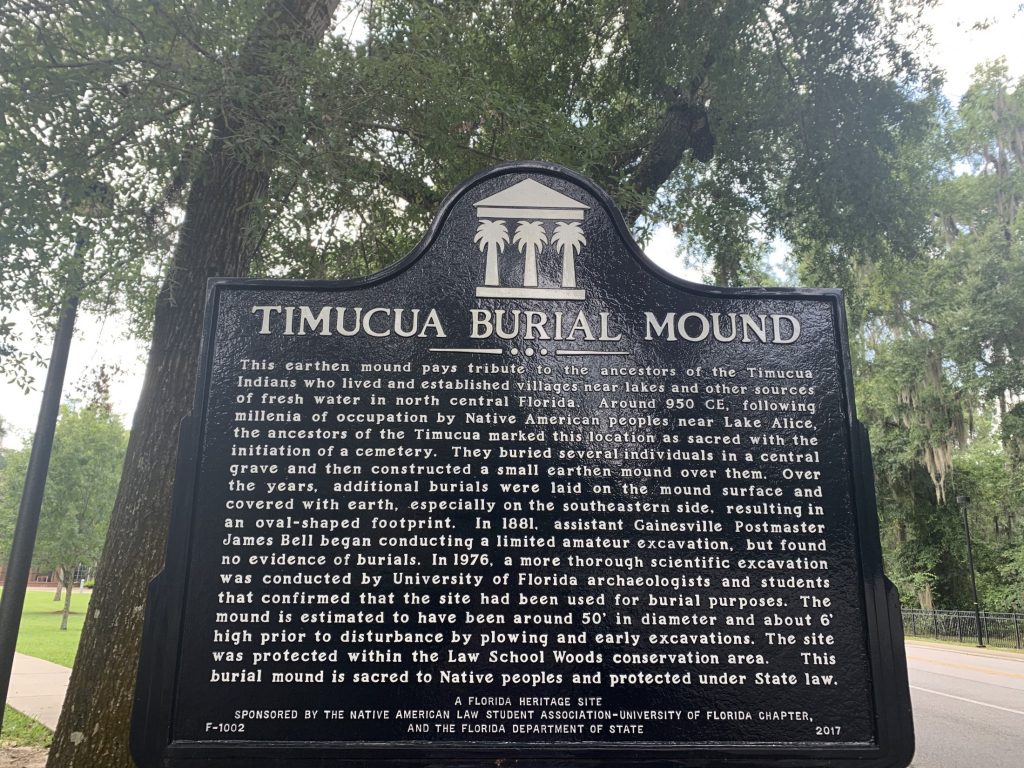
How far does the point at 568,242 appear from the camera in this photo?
10.7ft

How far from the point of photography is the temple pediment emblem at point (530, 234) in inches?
125

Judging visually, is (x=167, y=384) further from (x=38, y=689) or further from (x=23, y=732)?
(x=38, y=689)

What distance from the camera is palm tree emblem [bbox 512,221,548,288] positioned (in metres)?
3.21

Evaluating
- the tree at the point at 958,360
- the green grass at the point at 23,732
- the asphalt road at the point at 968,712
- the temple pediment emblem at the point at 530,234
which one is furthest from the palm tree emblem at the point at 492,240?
the tree at the point at 958,360

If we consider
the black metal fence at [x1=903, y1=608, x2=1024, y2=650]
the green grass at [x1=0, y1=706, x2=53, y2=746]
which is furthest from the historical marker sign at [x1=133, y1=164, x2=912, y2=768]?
the black metal fence at [x1=903, y1=608, x2=1024, y2=650]

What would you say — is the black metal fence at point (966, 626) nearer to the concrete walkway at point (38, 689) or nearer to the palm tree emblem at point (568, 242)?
the concrete walkway at point (38, 689)

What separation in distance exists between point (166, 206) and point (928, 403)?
23.9m

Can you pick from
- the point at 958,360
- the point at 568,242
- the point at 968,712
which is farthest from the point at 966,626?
the point at 568,242

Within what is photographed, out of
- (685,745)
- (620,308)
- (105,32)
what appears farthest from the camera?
(105,32)

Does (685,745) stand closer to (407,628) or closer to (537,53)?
(407,628)

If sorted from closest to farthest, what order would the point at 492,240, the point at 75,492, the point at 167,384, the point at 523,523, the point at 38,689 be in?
the point at 523,523
the point at 492,240
the point at 167,384
the point at 38,689
the point at 75,492

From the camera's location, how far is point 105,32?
4832 millimetres

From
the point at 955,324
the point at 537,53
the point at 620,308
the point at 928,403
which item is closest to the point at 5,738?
the point at 620,308

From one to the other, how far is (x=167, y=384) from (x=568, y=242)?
3267 millimetres
